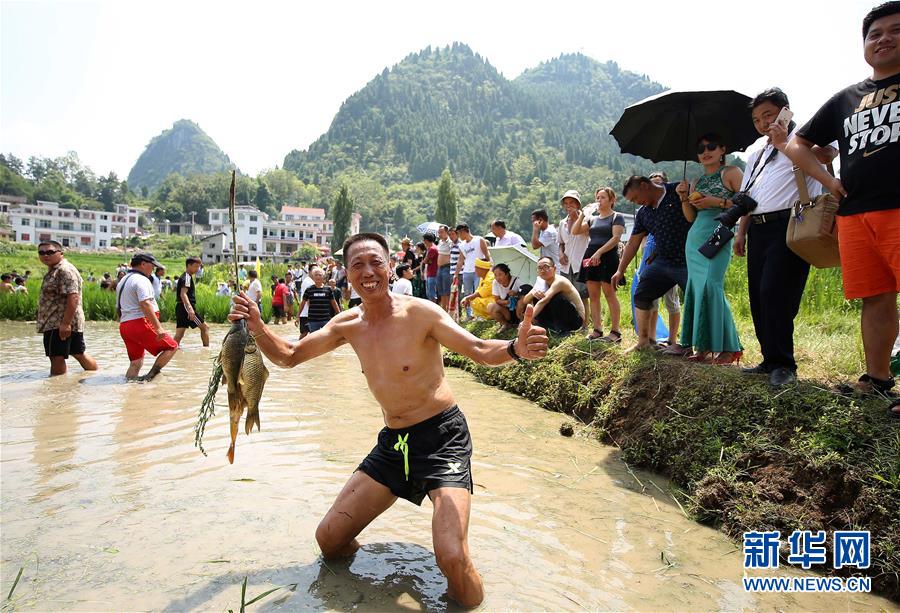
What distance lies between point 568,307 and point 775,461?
4409mm

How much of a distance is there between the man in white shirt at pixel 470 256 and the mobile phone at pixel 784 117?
637 centimetres

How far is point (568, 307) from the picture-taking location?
792 centimetres

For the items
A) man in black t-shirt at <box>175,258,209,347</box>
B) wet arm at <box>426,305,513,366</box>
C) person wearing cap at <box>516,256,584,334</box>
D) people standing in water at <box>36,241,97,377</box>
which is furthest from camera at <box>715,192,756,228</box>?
man in black t-shirt at <box>175,258,209,347</box>

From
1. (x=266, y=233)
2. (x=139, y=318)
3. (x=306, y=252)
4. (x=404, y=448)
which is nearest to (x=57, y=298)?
(x=139, y=318)

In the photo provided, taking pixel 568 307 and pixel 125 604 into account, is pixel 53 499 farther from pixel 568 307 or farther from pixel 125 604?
pixel 568 307

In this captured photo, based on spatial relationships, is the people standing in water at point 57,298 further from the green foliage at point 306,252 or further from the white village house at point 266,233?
the green foliage at point 306,252

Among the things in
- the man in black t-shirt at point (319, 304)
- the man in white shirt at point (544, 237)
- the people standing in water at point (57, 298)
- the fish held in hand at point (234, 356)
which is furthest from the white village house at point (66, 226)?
the fish held in hand at point (234, 356)

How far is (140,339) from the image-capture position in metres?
7.88

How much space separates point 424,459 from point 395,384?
46cm

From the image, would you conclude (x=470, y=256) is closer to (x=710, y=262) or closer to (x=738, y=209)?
(x=710, y=262)

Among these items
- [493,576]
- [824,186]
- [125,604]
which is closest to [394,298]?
[493,576]

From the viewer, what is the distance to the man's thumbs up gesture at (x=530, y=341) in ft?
9.59

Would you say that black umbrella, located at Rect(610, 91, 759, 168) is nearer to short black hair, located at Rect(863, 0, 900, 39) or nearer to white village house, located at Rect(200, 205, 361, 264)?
short black hair, located at Rect(863, 0, 900, 39)

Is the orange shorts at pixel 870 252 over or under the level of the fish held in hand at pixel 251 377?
over
